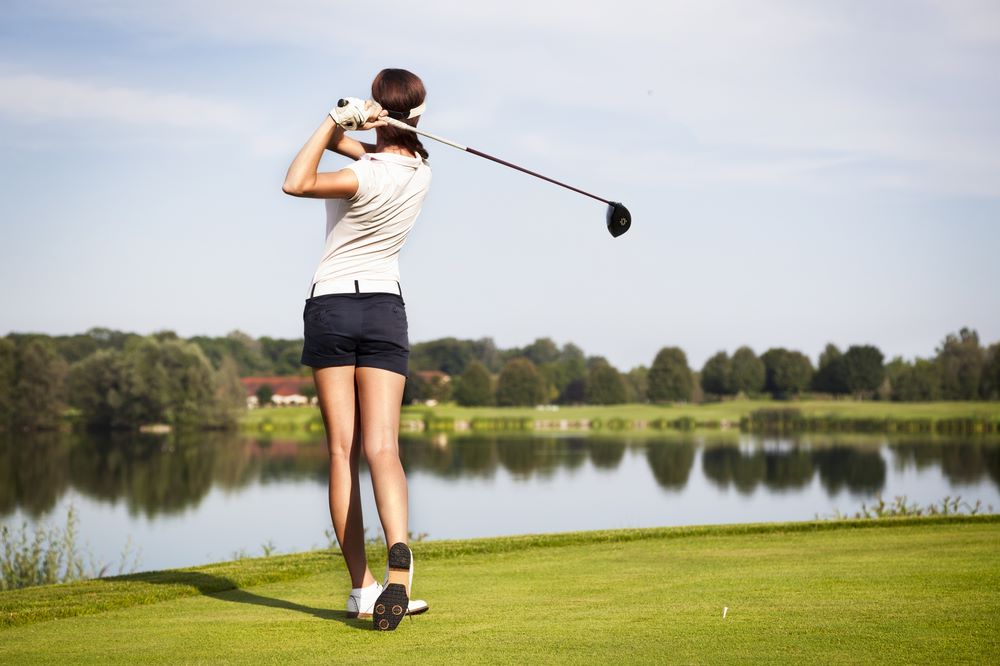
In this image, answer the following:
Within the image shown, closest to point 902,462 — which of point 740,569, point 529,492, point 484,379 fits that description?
point 529,492

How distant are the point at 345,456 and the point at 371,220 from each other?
36.3 inches

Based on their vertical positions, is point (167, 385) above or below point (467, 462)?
above

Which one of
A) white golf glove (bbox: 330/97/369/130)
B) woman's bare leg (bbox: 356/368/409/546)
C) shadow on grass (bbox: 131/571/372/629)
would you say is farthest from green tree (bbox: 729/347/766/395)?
white golf glove (bbox: 330/97/369/130)

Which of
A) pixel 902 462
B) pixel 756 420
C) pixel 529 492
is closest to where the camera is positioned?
pixel 529 492

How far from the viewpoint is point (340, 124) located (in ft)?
12.3

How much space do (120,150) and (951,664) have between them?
45.4 meters

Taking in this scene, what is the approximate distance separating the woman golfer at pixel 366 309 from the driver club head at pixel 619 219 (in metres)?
1.01

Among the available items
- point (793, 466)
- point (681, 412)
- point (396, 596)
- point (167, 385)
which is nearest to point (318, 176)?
point (396, 596)

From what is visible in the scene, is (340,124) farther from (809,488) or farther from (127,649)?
(809,488)

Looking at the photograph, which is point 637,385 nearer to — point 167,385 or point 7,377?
point 167,385

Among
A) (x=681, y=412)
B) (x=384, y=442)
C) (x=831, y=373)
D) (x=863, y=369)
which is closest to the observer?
(x=384, y=442)

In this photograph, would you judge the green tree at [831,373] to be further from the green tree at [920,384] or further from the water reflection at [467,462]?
the water reflection at [467,462]

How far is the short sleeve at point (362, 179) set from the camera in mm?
3805

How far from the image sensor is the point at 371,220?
12.8ft
